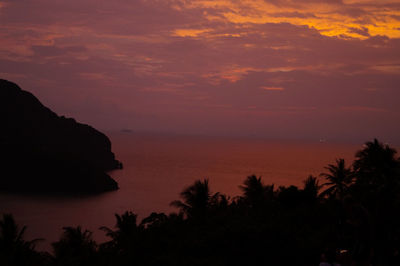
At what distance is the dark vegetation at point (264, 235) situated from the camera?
23.9 meters

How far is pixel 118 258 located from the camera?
83.7 ft

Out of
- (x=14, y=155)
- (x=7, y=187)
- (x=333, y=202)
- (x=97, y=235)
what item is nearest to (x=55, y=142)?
(x=14, y=155)

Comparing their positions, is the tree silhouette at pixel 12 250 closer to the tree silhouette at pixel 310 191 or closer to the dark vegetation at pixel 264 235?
the dark vegetation at pixel 264 235

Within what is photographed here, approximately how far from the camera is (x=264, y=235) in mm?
25062

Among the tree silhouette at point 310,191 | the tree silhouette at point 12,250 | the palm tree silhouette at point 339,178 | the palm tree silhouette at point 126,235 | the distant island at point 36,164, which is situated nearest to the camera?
the tree silhouette at point 12,250

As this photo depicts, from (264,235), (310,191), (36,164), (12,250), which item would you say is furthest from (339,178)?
(36,164)

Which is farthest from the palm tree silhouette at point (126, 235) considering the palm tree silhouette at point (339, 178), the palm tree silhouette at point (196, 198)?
the palm tree silhouette at point (339, 178)

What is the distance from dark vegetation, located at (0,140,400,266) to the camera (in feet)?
78.5

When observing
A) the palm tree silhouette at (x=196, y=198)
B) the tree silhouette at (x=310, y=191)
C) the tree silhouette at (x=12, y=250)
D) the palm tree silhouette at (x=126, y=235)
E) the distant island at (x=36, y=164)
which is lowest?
the tree silhouette at (x=12, y=250)

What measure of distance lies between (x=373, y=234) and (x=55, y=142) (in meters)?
183

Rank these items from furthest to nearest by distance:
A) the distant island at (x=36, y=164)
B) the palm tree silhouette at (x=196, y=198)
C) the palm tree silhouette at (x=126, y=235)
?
1. the distant island at (x=36, y=164)
2. the palm tree silhouette at (x=196, y=198)
3. the palm tree silhouette at (x=126, y=235)

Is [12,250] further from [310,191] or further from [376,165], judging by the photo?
[310,191]

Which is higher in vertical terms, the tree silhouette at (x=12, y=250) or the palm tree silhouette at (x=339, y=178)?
the palm tree silhouette at (x=339, y=178)

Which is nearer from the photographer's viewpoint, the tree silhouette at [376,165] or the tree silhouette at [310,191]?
the tree silhouette at [376,165]
